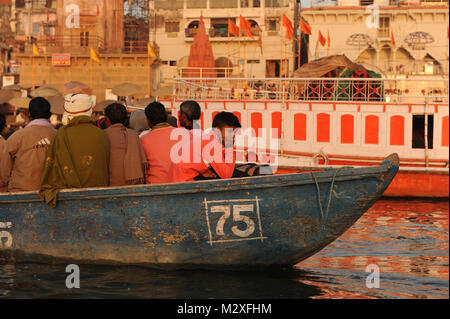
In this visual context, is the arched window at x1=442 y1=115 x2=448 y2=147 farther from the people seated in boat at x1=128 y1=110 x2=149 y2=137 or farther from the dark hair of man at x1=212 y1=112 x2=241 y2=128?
the dark hair of man at x1=212 y1=112 x2=241 y2=128

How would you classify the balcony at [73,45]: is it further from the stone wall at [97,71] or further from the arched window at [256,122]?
the arched window at [256,122]

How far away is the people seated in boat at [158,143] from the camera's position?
25.5 feet

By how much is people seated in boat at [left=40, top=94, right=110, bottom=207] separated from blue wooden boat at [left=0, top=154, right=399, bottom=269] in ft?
0.53

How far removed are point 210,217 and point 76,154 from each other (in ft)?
5.23

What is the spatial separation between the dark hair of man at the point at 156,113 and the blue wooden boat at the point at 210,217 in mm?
855

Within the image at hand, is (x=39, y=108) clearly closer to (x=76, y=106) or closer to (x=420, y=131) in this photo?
(x=76, y=106)

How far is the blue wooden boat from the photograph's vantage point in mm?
7309

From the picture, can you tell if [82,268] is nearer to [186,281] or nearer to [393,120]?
[186,281]

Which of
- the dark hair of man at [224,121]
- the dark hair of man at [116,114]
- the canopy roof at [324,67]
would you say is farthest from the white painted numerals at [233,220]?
the canopy roof at [324,67]

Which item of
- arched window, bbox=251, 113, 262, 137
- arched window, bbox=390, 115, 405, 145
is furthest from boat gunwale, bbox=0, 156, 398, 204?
arched window, bbox=251, 113, 262, 137

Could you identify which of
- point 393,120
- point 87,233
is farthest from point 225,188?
point 393,120

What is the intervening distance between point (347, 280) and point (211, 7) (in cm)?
4026

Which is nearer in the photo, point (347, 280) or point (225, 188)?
Answer: point (225, 188)

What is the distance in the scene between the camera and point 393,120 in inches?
715
